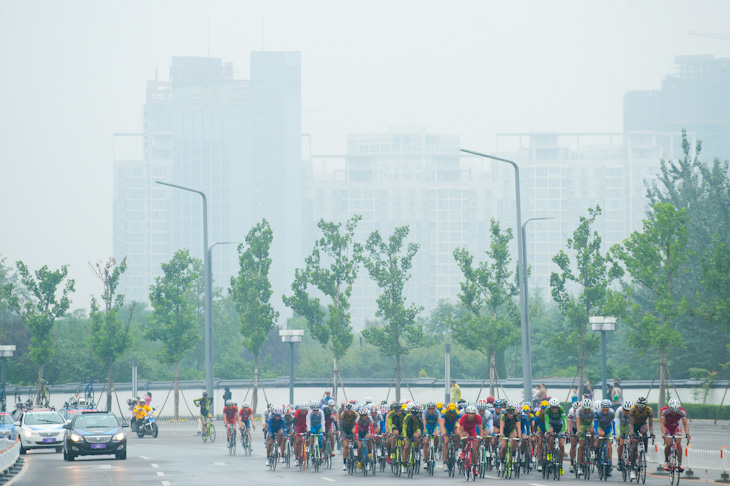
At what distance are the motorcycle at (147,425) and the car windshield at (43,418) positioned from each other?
26.3ft

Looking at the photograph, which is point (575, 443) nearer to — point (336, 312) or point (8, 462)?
point (8, 462)

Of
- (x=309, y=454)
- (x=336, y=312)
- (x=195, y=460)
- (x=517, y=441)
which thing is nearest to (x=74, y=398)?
(x=336, y=312)

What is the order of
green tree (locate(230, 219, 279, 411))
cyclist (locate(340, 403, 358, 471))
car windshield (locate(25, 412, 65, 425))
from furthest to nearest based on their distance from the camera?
green tree (locate(230, 219, 279, 411)) < car windshield (locate(25, 412, 65, 425)) < cyclist (locate(340, 403, 358, 471))

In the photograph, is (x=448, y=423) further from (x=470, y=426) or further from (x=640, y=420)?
(x=640, y=420)

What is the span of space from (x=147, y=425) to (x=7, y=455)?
19.0 m

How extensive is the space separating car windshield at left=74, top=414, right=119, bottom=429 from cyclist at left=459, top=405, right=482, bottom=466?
38.0 feet

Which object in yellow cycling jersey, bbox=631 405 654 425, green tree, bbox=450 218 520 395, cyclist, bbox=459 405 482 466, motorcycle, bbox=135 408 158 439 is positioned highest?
green tree, bbox=450 218 520 395

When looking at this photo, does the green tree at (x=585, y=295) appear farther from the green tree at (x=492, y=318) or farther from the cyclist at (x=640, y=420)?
the cyclist at (x=640, y=420)

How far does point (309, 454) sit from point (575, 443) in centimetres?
688

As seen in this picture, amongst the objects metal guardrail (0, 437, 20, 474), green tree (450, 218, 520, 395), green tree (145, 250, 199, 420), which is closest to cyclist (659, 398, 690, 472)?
metal guardrail (0, 437, 20, 474)

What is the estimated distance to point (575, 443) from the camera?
75.4 ft

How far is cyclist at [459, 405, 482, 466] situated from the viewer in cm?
2300

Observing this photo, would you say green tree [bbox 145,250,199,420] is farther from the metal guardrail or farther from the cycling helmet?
the cycling helmet

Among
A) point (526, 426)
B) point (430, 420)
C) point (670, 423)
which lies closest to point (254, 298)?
point (430, 420)
